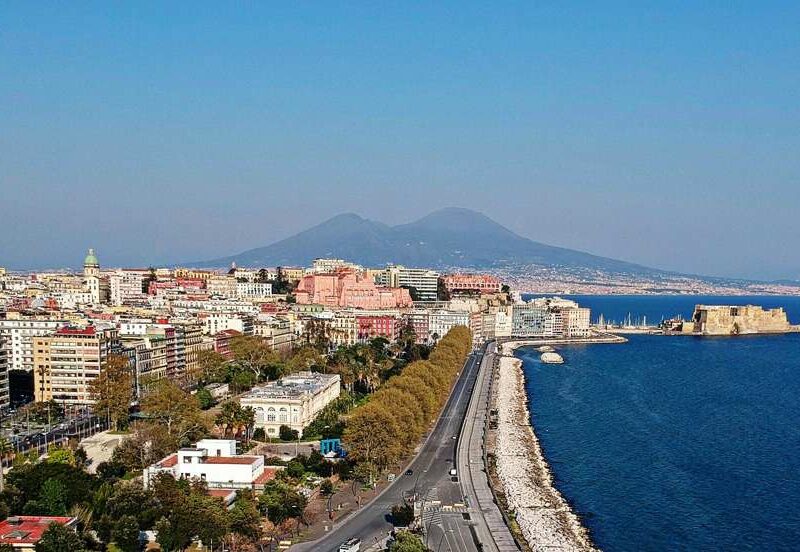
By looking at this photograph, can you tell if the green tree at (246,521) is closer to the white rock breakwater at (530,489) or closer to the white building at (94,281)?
the white rock breakwater at (530,489)

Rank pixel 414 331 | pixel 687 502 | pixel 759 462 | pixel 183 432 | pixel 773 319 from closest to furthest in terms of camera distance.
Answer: pixel 687 502 < pixel 183 432 < pixel 759 462 < pixel 414 331 < pixel 773 319

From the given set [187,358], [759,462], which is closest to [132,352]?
[187,358]

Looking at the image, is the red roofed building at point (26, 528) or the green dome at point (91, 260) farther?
the green dome at point (91, 260)

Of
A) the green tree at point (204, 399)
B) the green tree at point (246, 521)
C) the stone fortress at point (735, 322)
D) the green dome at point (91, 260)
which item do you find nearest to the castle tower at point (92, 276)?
the green dome at point (91, 260)

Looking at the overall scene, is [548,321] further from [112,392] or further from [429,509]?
[429,509]

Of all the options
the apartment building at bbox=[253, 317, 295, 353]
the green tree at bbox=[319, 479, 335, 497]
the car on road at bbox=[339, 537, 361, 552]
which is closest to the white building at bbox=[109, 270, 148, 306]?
the apartment building at bbox=[253, 317, 295, 353]

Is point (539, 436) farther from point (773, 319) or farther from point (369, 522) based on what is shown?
point (773, 319)

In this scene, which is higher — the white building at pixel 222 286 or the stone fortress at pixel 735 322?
the white building at pixel 222 286
